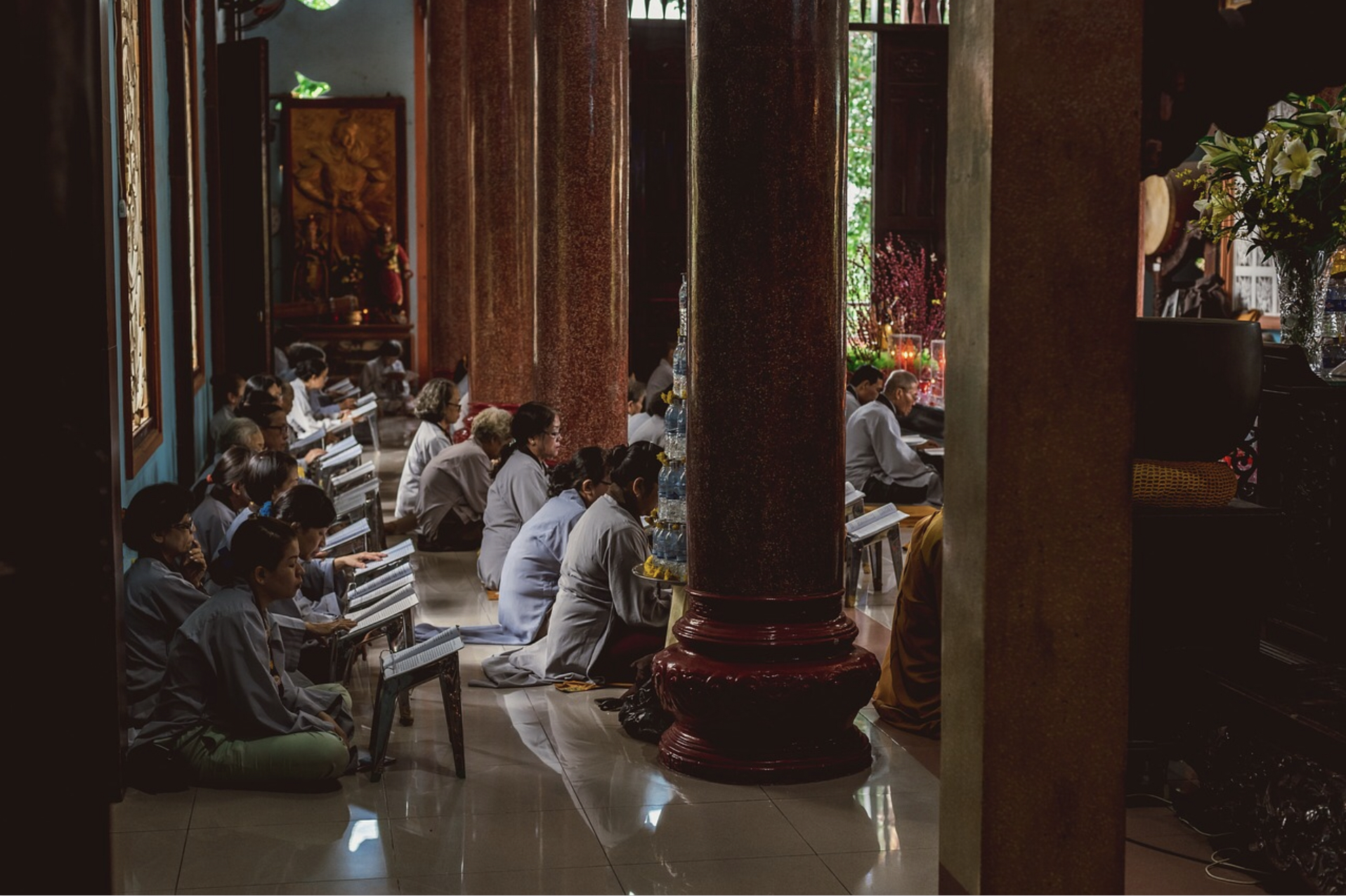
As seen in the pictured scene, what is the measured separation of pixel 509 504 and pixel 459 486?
1552mm

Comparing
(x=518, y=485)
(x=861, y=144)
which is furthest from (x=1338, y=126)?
(x=861, y=144)

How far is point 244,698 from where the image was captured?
Answer: 4930 millimetres

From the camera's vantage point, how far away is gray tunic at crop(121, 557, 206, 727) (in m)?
5.25

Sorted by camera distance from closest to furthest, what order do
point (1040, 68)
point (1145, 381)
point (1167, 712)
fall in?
point (1040, 68), point (1145, 381), point (1167, 712)

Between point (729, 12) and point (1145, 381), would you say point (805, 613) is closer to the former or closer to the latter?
point (1145, 381)

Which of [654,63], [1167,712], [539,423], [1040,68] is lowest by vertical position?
[1167,712]

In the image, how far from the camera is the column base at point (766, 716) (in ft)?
16.6

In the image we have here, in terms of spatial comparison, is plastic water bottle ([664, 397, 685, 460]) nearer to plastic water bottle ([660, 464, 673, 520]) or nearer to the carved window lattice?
plastic water bottle ([660, 464, 673, 520])

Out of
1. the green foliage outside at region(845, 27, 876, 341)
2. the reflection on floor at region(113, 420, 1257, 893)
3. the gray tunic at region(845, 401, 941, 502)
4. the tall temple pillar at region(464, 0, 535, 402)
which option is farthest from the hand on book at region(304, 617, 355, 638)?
the green foliage outside at region(845, 27, 876, 341)

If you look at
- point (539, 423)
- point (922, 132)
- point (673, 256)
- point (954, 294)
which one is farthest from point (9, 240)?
point (922, 132)

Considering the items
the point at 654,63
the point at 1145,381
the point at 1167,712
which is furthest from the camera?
the point at 654,63

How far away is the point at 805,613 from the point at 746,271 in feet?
3.79

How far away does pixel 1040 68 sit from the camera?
2908mm

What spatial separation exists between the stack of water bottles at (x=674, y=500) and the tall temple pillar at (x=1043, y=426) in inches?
115
